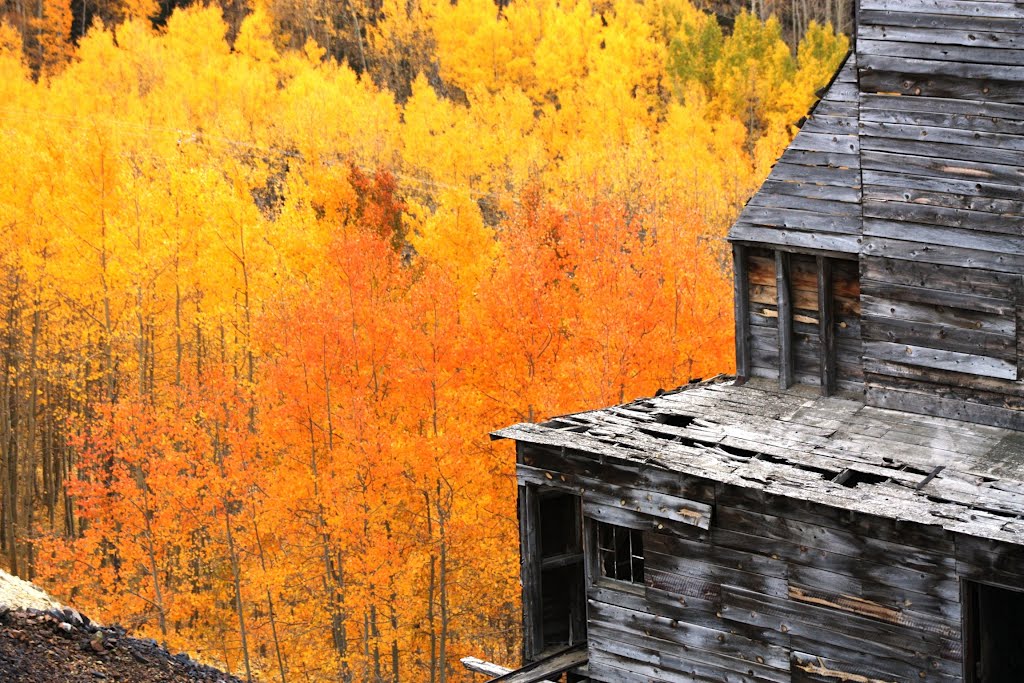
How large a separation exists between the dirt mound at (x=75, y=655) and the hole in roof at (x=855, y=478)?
11.1 m

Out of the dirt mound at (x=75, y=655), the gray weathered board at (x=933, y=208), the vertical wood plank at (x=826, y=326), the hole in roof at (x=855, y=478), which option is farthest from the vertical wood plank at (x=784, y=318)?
the dirt mound at (x=75, y=655)

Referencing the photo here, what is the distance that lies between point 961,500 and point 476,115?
5747 cm

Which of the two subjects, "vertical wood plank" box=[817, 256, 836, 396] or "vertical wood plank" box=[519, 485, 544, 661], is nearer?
"vertical wood plank" box=[519, 485, 544, 661]

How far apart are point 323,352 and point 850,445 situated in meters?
19.7

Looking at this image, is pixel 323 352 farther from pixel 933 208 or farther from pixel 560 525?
pixel 933 208

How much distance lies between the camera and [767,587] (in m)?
14.6

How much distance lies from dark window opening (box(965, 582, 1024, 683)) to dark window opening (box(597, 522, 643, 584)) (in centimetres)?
417

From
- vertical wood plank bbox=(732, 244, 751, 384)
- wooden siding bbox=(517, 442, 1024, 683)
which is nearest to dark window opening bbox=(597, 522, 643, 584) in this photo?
wooden siding bbox=(517, 442, 1024, 683)

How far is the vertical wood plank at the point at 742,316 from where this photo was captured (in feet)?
59.3

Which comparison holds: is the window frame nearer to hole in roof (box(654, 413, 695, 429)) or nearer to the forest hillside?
hole in roof (box(654, 413, 695, 429))

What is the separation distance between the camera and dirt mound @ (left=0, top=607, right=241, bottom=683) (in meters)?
18.4

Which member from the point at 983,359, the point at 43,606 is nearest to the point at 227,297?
the point at 43,606

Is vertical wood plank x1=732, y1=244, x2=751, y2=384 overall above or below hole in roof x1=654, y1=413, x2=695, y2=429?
above

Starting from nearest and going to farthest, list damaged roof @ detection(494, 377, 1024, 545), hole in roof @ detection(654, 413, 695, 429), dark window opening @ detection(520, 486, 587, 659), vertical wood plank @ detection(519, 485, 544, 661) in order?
damaged roof @ detection(494, 377, 1024, 545), vertical wood plank @ detection(519, 485, 544, 661), hole in roof @ detection(654, 413, 695, 429), dark window opening @ detection(520, 486, 587, 659)
